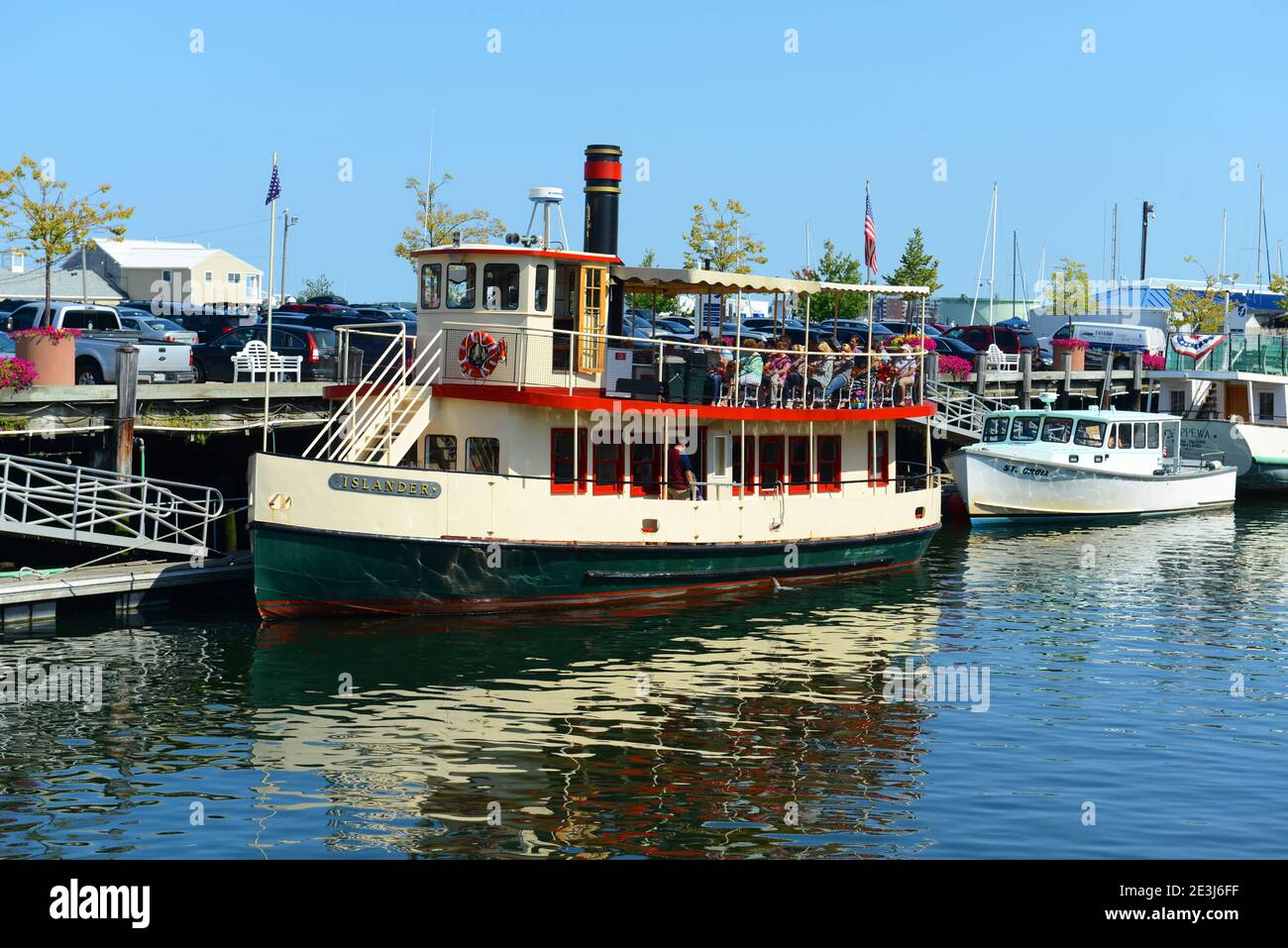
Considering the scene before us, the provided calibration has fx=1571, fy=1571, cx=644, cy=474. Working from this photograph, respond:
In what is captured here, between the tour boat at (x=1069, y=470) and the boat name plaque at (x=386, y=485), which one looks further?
the tour boat at (x=1069, y=470)

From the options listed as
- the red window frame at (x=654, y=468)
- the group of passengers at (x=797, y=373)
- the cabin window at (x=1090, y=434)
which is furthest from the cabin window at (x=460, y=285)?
the cabin window at (x=1090, y=434)

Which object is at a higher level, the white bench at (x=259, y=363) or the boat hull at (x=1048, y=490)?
the white bench at (x=259, y=363)

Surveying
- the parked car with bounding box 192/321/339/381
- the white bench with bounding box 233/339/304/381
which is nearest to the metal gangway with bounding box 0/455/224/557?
the white bench with bounding box 233/339/304/381

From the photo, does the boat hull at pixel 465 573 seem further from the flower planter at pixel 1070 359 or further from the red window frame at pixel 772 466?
the flower planter at pixel 1070 359

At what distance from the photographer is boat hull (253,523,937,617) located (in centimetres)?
2252

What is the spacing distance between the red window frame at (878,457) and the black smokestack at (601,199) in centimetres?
602

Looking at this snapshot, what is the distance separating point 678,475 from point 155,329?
766 inches

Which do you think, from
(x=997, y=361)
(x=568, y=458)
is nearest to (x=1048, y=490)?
(x=997, y=361)

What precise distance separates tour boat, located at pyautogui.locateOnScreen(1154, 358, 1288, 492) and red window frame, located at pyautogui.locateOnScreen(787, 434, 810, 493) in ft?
69.2

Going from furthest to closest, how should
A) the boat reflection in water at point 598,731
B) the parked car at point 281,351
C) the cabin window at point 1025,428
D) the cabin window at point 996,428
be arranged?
the cabin window at point 996,428, the cabin window at point 1025,428, the parked car at point 281,351, the boat reflection in water at point 598,731

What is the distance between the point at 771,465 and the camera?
2755 centimetres

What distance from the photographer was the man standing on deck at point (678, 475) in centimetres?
2588

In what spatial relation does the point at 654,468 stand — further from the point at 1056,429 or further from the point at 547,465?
the point at 1056,429
